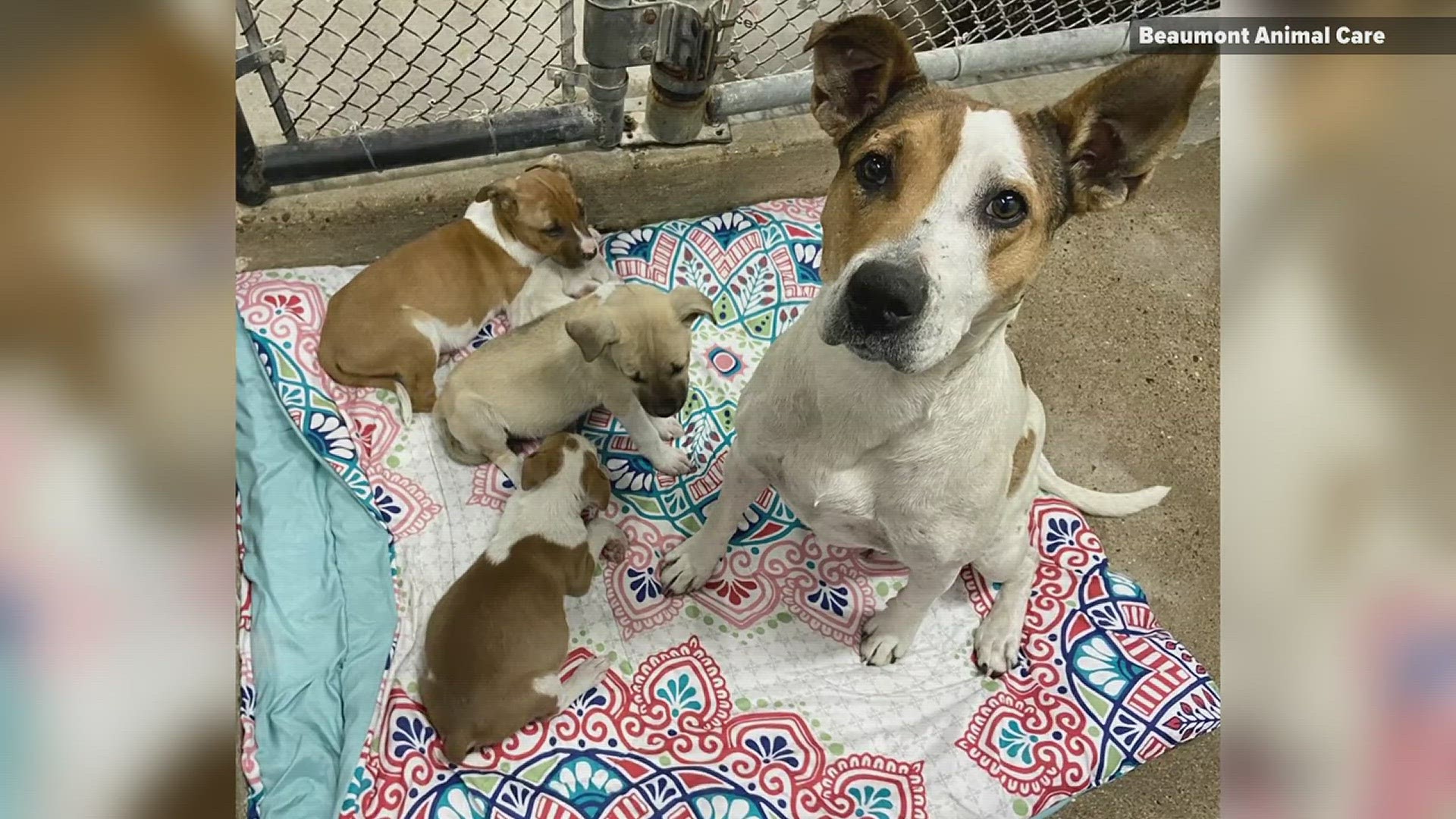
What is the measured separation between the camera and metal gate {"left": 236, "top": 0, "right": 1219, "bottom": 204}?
13.0 feet

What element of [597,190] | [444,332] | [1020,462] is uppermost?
[1020,462]

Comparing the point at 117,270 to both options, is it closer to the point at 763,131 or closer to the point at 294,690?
the point at 294,690

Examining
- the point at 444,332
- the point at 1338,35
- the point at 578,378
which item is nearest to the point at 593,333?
the point at 578,378

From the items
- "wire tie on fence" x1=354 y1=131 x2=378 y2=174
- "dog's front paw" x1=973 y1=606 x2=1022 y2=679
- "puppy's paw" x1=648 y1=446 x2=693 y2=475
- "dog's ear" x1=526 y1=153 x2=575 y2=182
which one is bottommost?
"dog's front paw" x1=973 y1=606 x2=1022 y2=679

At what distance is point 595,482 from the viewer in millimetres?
3533

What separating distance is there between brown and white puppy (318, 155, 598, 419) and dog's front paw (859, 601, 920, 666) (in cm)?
197

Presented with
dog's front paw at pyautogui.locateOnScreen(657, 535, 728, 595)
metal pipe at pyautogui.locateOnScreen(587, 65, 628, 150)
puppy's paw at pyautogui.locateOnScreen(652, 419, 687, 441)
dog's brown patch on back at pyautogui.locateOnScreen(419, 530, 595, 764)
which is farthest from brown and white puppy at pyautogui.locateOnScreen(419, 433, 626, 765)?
metal pipe at pyautogui.locateOnScreen(587, 65, 628, 150)

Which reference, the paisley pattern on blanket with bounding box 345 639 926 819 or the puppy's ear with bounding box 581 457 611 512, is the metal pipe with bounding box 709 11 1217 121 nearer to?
the puppy's ear with bounding box 581 457 611 512

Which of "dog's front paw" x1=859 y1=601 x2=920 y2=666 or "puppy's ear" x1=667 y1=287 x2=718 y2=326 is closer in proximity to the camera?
"dog's front paw" x1=859 y1=601 x2=920 y2=666

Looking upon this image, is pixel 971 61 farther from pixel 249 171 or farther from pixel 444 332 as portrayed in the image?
pixel 249 171

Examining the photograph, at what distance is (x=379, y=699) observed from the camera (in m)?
3.22

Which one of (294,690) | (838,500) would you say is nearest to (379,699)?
(294,690)

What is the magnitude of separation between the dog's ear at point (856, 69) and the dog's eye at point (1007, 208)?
1.36ft

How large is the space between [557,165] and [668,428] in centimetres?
132
